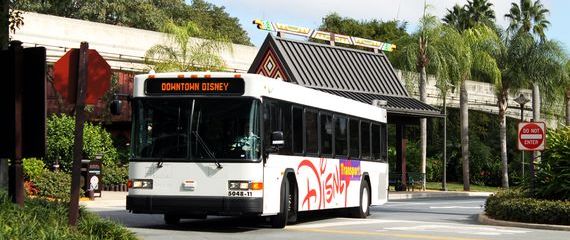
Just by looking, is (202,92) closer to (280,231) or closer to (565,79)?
(280,231)

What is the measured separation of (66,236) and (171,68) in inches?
1258

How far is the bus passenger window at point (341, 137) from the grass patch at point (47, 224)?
9.69 metres

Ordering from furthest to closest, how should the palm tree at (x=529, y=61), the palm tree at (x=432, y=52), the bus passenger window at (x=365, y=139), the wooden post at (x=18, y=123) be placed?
the palm tree at (x=529, y=61), the palm tree at (x=432, y=52), the bus passenger window at (x=365, y=139), the wooden post at (x=18, y=123)

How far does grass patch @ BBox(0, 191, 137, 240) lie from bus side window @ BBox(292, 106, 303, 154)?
712cm

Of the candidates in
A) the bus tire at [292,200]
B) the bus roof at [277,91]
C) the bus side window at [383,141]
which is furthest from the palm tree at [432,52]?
the bus tire at [292,200]

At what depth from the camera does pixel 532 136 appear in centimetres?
2445

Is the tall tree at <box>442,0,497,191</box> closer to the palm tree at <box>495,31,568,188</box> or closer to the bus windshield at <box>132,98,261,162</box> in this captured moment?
the palm tree at <box>495,31,568,188</box>

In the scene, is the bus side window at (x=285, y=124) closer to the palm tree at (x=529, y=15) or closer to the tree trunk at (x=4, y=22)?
the tree trunk at (x=4, y=22)

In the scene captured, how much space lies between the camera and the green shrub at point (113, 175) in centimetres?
3847

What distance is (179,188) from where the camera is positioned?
18062 mm

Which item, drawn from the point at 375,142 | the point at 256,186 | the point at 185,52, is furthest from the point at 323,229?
the point at 185,52

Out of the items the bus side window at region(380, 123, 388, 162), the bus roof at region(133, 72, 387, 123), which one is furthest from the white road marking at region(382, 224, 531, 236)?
the bus side window at region(380, 123, 388, 162)

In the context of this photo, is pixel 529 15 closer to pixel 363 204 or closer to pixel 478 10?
pixel 478 10

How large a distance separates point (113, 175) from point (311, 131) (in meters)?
19.4
